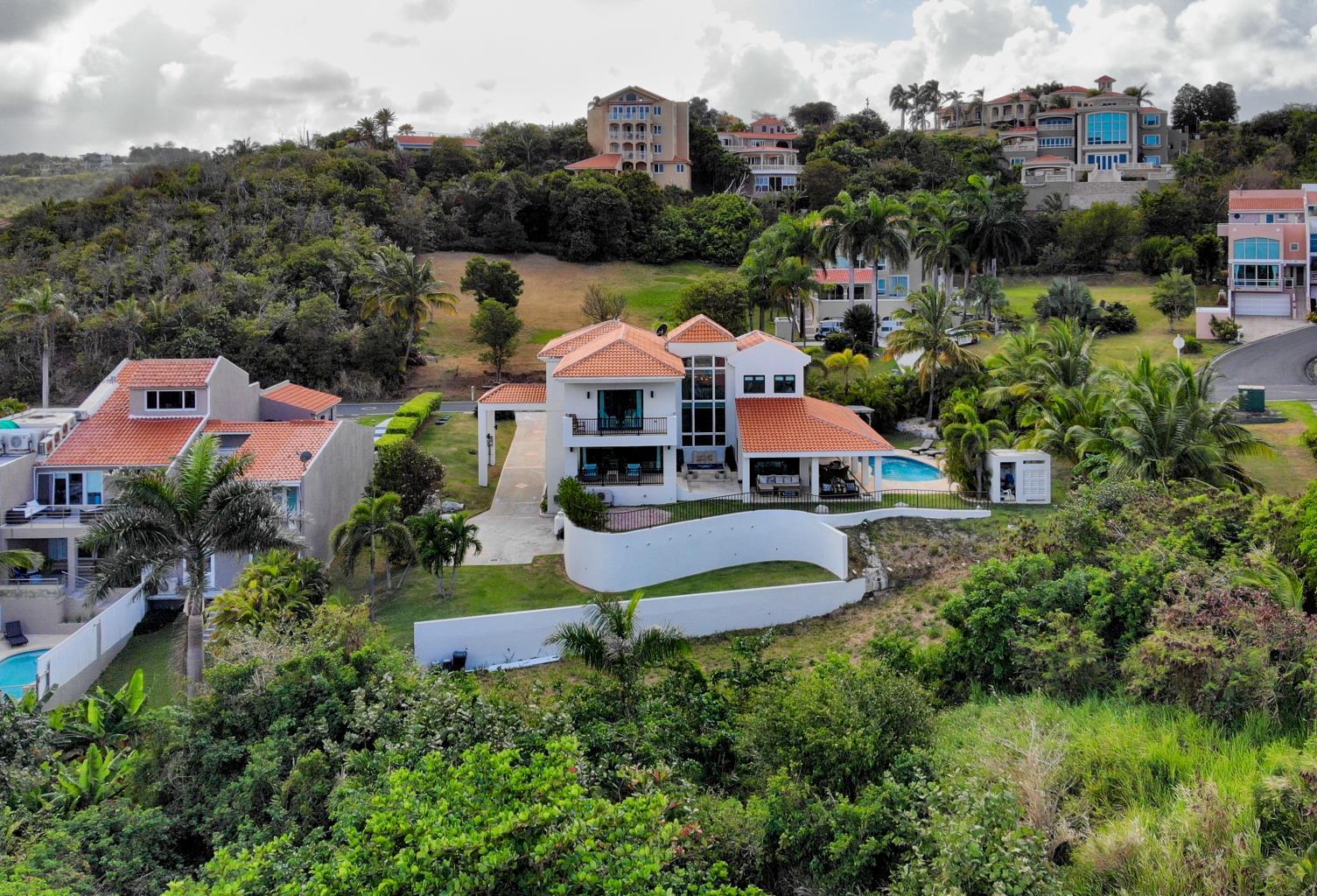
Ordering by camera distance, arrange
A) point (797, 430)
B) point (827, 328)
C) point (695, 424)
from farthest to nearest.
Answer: point (827, 328) < point (695, 424) < point (797, 430)

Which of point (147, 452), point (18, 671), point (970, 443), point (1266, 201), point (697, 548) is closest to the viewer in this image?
point (18, 671)

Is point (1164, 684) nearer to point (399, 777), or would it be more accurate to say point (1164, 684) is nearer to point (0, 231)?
point (399, 777)

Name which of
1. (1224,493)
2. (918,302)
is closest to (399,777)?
(1224,493)

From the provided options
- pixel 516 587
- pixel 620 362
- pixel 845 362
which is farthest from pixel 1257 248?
pixel 516 587

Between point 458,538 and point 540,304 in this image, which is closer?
point 458,538

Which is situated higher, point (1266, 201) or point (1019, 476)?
point (1266, 201)

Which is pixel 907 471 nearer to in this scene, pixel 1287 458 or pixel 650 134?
pixel 1287 458

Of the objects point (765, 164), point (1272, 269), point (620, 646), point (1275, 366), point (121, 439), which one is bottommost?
point (620, 646)
